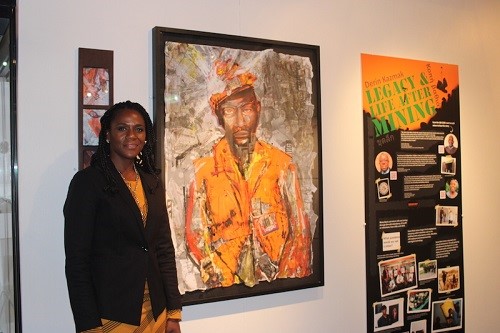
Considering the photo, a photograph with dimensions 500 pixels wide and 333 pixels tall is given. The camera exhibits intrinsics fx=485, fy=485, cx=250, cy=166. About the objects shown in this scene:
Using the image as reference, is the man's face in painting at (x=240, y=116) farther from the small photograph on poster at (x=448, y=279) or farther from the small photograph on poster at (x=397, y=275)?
the small photograph on poster at (x=448, y=279)

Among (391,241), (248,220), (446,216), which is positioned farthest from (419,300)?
(248,220)

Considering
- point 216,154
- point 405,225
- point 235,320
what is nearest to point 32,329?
point 235,320

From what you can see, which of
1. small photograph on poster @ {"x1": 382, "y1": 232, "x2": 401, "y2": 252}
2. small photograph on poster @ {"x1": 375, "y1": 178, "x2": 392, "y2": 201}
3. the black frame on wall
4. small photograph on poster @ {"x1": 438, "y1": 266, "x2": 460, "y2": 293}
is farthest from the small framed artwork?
small photograph on poster @ {"x1": 438, "y1": 266, "x2": 460, "y2": 293}

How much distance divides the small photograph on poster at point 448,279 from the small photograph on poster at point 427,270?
0.16ft

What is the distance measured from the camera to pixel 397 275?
9.36 ft

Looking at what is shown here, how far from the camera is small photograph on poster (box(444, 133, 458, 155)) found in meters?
3.03

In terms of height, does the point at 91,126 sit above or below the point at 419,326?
above

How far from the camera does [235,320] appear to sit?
2.43 m

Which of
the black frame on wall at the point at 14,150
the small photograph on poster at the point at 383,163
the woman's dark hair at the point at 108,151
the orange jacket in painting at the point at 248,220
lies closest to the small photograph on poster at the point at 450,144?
the small photograph on poster at the point at 383,163

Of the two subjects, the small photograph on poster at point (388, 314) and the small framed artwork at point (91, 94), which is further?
the small photograph on poster at point (388, 314)

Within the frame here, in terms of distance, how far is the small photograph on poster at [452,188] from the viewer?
9.94ft

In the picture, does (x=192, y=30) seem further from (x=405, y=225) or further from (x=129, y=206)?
(x=405, y=225)

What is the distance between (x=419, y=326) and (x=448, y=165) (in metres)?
1.00

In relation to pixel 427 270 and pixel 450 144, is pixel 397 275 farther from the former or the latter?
pixel 450 144
